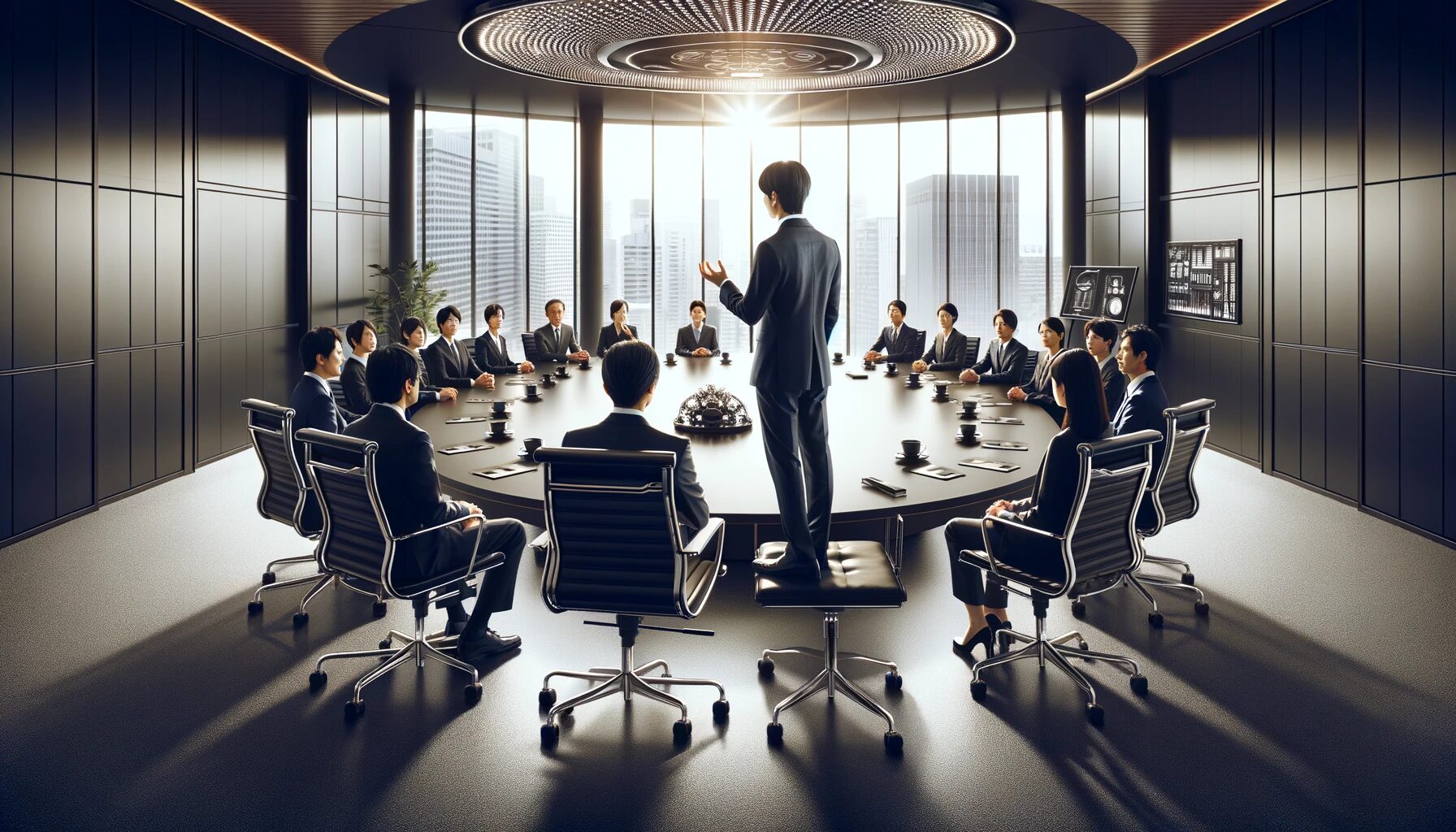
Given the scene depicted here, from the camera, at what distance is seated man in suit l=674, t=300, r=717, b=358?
1077 centimetres

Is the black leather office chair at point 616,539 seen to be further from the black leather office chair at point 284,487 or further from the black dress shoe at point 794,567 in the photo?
the black leather office chair at point 284,487

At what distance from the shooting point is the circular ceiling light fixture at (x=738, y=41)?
5836 mm

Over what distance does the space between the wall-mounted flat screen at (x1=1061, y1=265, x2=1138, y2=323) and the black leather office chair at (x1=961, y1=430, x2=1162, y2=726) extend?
6.85 metres

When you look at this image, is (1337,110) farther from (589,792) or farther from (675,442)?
(589,792)

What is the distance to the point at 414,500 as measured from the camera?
12.3 ft

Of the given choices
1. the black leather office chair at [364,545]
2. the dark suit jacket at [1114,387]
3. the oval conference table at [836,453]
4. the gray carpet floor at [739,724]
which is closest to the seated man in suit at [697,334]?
the oval conference table at [836,453]

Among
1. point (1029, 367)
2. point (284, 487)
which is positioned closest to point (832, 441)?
point (284, 487)

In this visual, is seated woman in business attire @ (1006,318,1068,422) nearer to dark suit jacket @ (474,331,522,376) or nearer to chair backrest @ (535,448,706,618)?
chair backrest @ (535,448,706,618)

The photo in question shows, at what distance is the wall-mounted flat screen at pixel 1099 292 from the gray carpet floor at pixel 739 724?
5.07 meters

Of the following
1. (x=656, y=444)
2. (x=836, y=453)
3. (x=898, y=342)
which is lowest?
(x=836, y=453)

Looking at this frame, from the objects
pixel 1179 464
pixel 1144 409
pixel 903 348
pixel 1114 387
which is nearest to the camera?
pixel 1179 464

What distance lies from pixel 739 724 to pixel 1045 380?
4.41 m

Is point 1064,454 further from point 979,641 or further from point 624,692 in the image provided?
point 624,692

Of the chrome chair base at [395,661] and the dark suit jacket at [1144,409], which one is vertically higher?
the dark suit jacket at [1144,409]
